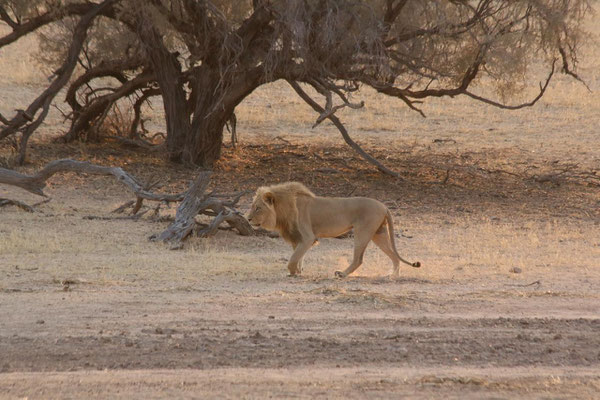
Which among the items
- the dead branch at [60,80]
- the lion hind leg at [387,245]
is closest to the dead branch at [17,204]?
the dead branch at [60,80]

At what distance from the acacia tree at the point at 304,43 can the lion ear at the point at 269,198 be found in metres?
5.86

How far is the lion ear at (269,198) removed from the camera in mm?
10945

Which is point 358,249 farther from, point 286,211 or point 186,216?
point 186,216

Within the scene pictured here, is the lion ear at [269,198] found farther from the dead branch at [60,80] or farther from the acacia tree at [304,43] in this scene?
the dead branch at [60,80]

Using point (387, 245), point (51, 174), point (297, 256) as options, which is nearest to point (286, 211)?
point (297, 256)

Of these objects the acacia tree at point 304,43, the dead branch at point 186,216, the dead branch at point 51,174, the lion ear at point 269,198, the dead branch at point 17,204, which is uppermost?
the acacia tree at point 304,43

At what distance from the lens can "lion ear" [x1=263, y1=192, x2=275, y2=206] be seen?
10945mm

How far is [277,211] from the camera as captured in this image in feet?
36.3

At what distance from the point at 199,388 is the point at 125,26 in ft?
54.1

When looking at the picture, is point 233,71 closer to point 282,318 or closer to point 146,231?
point 146,231

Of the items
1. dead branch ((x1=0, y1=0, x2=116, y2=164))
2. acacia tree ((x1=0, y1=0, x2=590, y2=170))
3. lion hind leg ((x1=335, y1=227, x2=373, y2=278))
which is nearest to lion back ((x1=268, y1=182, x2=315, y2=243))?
lion hind leg ((x1=335, y1=227, x2=373, y2=278))

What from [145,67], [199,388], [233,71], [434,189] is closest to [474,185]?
[434,189]

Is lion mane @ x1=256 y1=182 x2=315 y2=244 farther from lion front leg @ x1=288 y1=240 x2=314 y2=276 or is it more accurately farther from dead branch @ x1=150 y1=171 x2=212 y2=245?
dead branch @ x1=150 y1=171 x2=212 y2=245

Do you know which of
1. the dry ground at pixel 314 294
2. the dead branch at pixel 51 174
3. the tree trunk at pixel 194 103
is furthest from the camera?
the tree trunk at pixel 194 103
